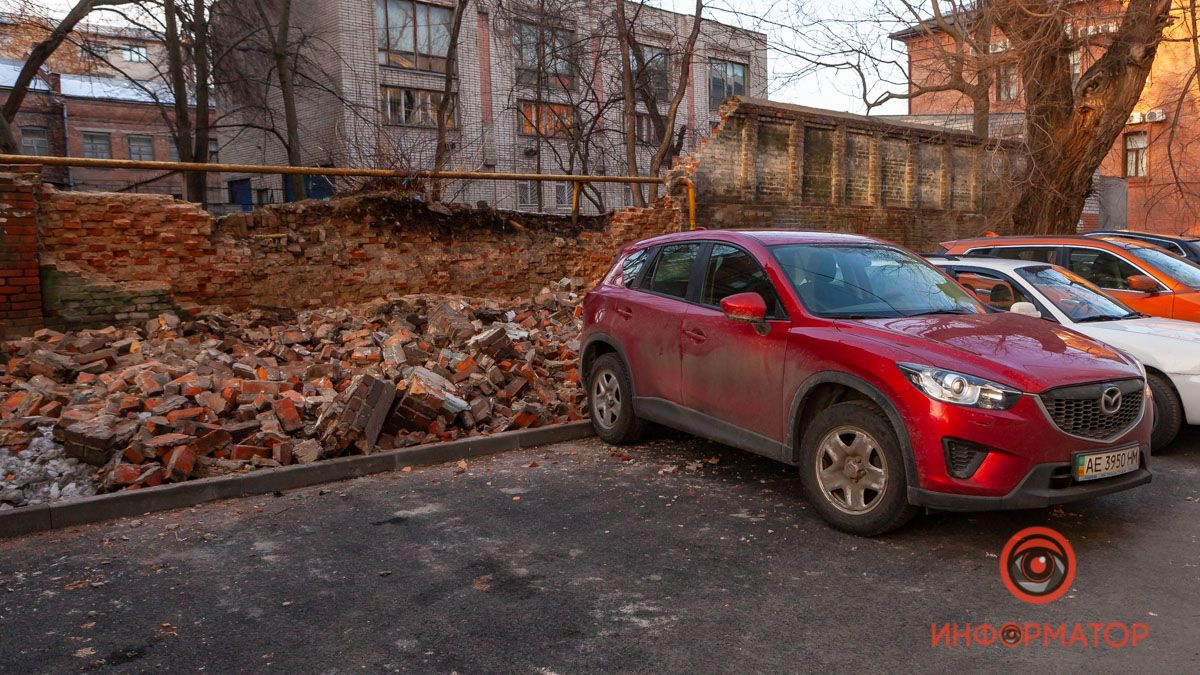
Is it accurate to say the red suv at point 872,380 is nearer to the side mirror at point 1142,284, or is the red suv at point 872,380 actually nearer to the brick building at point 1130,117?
the side mirror at point 1142,284

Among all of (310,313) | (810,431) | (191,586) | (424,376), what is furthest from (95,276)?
(810,431)

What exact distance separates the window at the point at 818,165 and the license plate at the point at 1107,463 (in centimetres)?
1361

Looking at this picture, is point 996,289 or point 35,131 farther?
point 35,131

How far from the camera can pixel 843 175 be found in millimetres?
18578

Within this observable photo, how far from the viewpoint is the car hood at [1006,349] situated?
450 cm

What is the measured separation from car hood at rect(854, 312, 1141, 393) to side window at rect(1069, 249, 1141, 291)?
442cm

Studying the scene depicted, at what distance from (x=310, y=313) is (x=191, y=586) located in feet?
23.4

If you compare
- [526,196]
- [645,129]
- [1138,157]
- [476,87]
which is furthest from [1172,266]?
[1138,157]

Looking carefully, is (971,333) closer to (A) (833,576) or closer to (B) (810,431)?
(B) (810,431)

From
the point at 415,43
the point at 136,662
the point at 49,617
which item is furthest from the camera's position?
the point at 415,43

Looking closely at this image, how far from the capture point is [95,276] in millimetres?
9648

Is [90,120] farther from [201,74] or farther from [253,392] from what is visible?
[253,392]

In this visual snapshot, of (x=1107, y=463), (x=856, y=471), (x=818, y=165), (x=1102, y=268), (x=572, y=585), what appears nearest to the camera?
(x=572, y=585)

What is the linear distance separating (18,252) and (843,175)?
48.9 ft
